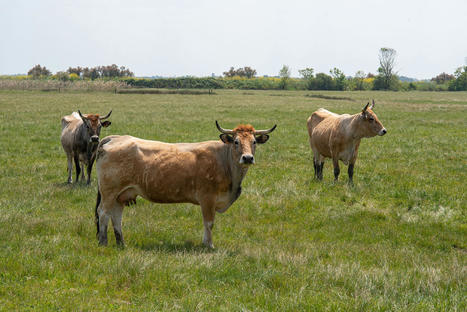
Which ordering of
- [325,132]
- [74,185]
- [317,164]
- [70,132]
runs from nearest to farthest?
[74,185]
[70,132]
[325,132]
[317,164]

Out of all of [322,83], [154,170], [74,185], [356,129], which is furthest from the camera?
[322,83]

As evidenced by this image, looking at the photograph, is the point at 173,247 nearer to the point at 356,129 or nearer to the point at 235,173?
the point at 235,173

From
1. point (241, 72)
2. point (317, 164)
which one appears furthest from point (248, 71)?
point (317, 164)

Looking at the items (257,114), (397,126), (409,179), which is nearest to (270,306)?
(409,179)

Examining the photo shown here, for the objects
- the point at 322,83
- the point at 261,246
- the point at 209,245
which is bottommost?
the point at 261,246

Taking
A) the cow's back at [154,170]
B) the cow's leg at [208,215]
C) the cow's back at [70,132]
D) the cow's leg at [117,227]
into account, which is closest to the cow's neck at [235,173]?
the cow's back at [154,170]

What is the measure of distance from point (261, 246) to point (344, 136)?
598cm

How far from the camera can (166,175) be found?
277 inches

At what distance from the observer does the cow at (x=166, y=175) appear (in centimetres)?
699

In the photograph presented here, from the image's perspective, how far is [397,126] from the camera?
91.4ft

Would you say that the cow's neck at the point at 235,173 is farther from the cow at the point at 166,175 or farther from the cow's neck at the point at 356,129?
the cow's neck at the point at 356,129

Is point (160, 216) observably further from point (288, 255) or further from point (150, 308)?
point (150, 308)

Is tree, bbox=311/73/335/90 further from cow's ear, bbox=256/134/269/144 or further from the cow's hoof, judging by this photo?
the cow's hoof

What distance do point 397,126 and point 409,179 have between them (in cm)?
1623
